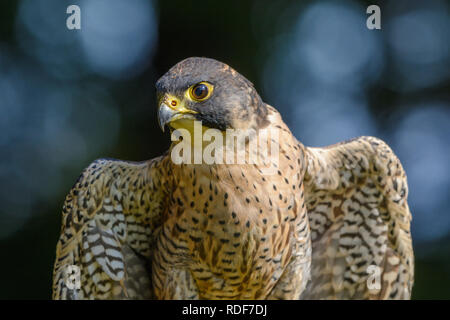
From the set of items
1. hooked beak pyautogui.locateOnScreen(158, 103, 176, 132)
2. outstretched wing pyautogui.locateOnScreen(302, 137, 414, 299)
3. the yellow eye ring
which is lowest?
outstretched wing pyautogui.locateOnScreen(302, 137, 414, 299)

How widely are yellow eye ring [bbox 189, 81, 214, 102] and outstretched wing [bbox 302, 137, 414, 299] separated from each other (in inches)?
35.4

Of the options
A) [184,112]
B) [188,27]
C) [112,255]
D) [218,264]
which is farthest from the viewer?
[188,27]

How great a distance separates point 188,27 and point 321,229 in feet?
9.41

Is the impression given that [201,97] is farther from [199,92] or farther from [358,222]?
[358,222]

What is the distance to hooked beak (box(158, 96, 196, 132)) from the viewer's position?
216cm

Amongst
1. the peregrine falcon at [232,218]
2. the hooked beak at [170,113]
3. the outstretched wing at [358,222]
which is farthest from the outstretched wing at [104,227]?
the outstretched wing at [358,222]

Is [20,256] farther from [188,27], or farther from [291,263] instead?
[291,263]

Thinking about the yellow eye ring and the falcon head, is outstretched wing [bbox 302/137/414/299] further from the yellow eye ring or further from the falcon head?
the yellow eye ring

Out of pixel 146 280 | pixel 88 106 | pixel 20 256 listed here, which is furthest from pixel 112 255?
pixel 88 106

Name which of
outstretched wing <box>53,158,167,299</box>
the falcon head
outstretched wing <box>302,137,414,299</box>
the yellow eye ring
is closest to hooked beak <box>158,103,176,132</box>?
the falcon head

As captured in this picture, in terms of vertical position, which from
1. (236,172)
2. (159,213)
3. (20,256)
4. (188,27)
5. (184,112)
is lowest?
(20,256)

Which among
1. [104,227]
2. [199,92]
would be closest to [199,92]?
[199,92]

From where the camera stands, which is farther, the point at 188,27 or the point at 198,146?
the point at 188,27

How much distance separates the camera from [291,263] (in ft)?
9.17
